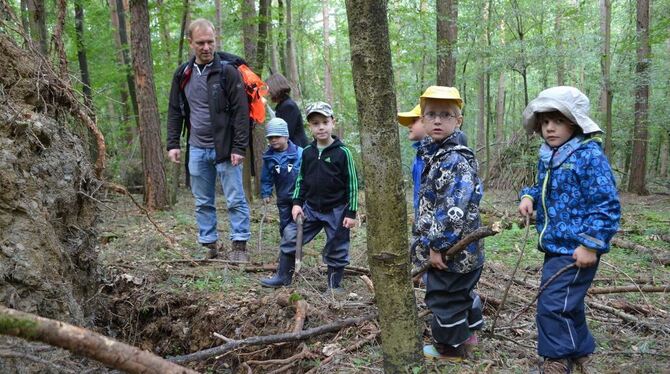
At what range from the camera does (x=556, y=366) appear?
2.68m


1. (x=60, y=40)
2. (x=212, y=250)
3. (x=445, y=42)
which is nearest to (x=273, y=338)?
(x=212, y=250)

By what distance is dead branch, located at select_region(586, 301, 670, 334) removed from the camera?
3.43 m

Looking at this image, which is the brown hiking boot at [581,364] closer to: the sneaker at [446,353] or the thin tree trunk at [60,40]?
the sneaker at [446,353]

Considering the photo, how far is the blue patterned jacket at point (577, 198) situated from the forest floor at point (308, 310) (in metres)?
0.91

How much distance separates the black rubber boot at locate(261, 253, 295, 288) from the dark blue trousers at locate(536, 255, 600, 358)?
7.97 feet

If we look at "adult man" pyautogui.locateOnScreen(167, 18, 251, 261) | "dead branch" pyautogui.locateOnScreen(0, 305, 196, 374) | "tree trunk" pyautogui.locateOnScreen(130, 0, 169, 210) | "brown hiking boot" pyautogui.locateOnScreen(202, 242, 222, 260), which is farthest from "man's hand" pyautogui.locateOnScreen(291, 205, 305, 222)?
"tree trunk" pyautogui.locateOnScreen(130, 0, 169, 210)

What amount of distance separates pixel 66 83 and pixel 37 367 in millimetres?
2190

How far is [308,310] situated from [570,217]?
2.07m

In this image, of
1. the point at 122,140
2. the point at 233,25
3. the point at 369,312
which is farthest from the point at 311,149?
the point at 122,140

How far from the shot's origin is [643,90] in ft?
43.1

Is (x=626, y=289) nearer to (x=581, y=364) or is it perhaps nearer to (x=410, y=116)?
(x=581, y=364)

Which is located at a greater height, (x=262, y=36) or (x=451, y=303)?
(x=262, y=36)

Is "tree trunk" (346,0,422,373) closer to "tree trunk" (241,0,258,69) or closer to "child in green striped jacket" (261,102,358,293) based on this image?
"child in green striped jacket" (261,102,358,293)

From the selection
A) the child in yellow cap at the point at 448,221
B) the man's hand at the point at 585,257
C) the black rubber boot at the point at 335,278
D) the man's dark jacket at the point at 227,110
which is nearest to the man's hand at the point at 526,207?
the child in yellow cap at the point at 448,221
